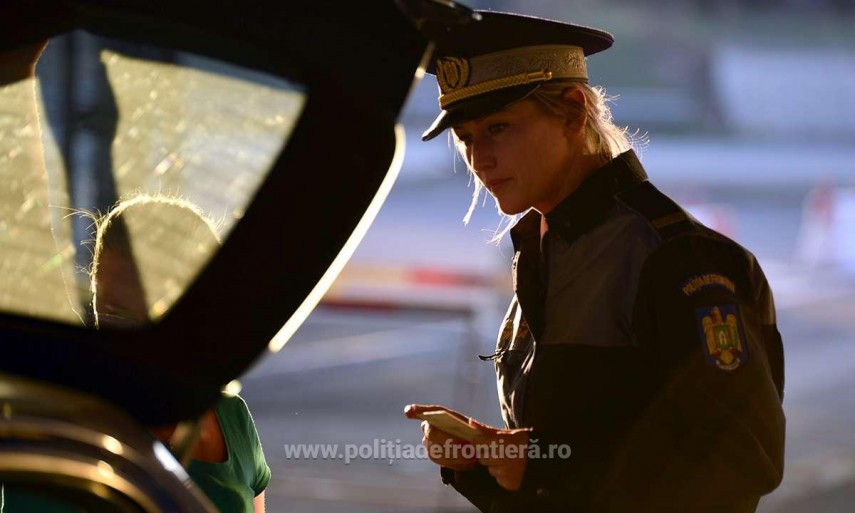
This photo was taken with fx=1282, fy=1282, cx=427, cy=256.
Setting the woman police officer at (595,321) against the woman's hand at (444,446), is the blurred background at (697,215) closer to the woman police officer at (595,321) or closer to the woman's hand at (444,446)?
the woman police officer at (595,321)

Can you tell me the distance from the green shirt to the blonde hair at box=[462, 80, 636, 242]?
23.0 inches

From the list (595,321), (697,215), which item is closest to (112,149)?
(595,321)

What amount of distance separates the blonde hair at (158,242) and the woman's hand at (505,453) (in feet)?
2.65

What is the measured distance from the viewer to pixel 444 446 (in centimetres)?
204

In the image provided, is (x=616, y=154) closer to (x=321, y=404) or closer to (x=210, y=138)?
(x=210, y=138)

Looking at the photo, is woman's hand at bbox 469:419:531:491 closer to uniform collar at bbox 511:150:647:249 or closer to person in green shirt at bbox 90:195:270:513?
uniform collar at bbox 511:150:647:249

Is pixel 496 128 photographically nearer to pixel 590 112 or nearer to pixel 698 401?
pixel 590 112

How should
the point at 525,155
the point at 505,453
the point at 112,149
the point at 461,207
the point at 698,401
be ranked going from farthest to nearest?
the point at 461,207 < the point at 525,155 < the point at 505,453 < the point at 698,401 < the point at 112,149

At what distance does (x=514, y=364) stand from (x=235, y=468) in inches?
19.3

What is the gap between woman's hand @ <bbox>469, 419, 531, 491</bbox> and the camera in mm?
1951

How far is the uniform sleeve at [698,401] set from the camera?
1838mm

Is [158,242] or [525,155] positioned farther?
[525,155]

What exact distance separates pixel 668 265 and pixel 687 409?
210 mm

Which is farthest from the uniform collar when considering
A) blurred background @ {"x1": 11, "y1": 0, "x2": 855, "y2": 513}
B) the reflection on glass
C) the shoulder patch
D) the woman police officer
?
the reflection on glass
